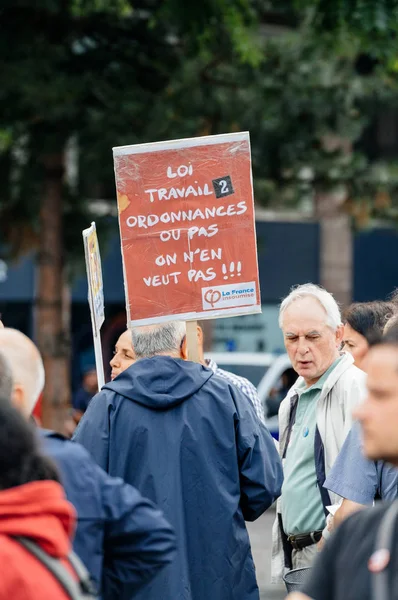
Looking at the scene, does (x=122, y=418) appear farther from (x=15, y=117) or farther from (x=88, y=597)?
(x=15, y=117)

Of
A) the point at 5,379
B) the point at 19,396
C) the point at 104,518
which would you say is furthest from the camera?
the point at 19,396

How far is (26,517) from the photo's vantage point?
8.23 feet

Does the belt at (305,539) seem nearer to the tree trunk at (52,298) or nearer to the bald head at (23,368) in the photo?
the bald head at (23,368)

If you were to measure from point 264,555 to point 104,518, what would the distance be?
8.07 metres

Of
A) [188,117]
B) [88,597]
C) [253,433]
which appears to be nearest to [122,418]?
[253,433]

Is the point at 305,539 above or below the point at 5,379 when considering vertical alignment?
below

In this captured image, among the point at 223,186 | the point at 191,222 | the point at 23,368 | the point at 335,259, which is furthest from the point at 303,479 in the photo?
the point at 335,259

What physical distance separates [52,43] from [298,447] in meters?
7.29

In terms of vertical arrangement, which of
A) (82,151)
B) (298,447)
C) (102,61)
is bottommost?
(298,447)

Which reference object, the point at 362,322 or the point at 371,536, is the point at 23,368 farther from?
the point at 362,322

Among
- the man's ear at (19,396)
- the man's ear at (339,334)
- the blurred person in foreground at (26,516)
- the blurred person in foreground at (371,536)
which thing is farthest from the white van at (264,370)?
the blurred person in foreground at (26,516)

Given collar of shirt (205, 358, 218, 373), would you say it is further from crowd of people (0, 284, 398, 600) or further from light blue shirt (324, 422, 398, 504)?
light blue shirt (324, 422, 398, 504)

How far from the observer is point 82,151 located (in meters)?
11.9

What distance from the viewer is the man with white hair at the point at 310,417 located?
5.04 m
